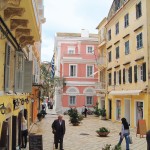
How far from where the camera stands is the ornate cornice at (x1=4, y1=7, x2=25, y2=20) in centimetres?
820

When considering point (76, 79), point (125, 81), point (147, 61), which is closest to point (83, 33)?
point (76, 79)

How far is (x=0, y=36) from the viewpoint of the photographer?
826 centimetres

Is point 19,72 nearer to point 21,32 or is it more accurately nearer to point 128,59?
point 21,32

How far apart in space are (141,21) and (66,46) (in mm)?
24335

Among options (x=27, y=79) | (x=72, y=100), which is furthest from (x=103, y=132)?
(x=72, y=100)

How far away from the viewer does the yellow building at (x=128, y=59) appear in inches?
931

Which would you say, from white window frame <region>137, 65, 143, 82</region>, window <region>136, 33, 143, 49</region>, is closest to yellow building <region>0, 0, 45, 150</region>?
white window frame <region>137, 65, 143, 82</region>

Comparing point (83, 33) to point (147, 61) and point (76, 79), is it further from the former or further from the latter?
point (147, 61)

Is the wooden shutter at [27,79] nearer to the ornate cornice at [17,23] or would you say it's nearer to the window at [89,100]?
the ornate cornice at [17,23]

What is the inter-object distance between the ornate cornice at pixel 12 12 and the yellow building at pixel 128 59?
16233 millimetres

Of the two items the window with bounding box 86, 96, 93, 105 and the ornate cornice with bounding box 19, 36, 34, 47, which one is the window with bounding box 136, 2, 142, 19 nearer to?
the ornate cornice with bounding box 19, 36, 34, 47

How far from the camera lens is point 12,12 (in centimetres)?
849

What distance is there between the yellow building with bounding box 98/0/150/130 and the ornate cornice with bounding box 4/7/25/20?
1623cm

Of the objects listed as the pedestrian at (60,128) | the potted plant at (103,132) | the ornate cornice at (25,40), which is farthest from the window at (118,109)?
the ornate cornice at (25,40)
